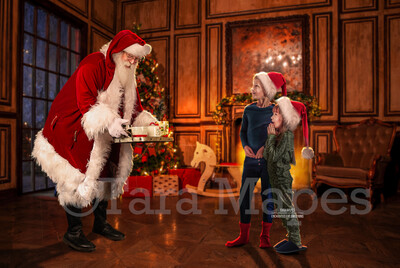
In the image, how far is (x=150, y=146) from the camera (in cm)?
434

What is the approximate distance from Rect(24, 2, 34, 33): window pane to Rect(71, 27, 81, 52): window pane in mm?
860

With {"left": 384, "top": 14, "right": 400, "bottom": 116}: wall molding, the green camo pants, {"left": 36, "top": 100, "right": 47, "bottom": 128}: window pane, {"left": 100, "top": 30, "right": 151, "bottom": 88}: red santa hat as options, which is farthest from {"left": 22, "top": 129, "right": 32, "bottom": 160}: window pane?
{"left": 384, "top": 14, "right": 400, "bottom": 116}: wall molding

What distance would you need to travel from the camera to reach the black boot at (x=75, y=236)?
2.01 meters

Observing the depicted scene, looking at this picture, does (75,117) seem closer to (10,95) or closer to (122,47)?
(122,47)

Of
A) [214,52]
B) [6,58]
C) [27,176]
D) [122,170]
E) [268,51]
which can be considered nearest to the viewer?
[122,170]

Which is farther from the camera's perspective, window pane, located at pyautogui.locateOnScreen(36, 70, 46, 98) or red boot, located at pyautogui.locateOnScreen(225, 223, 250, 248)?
window pane, located at pyautogui.locateOnScreen(36, 70, 46, 98)

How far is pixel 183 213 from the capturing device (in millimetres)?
3102

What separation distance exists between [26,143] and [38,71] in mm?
1090

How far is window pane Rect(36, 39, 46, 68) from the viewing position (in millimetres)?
4449

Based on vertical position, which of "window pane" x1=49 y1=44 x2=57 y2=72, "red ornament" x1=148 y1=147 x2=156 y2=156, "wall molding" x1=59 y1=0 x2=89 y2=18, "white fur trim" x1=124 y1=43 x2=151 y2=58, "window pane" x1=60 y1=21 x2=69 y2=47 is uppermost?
"wall molding" x1=59 y1=0 x2=89 y2=18

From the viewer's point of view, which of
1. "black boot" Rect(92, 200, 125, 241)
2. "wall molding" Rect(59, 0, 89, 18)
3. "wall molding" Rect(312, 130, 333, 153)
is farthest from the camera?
"wall molding" Rect(312, 130, 333, 153)

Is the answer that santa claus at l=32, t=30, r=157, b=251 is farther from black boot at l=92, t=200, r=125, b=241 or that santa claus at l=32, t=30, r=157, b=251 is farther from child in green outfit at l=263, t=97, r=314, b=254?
child in green outfit at l=263, t=97, r=314, b=254

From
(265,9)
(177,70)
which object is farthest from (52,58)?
(265,9)

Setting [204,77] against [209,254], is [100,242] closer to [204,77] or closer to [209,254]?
[209,254]
